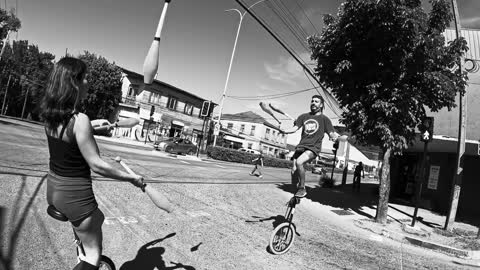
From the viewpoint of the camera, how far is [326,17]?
10.3m

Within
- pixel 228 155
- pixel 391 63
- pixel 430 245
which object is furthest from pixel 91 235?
pixel 228 155

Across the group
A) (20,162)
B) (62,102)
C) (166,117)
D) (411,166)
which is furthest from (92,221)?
(166,117)

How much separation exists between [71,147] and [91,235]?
715 millimetres

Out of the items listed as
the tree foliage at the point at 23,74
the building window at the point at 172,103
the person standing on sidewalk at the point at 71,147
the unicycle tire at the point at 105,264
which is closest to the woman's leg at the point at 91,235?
the person standing on sidewalk at the point at 71,147

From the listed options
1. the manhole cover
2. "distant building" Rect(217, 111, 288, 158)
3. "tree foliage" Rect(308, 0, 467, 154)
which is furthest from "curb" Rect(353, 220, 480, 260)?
"distant building" Rect(217, 111, 288, 158)

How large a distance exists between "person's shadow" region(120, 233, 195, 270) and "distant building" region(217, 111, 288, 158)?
167ft

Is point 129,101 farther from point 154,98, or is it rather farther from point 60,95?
point 60,95

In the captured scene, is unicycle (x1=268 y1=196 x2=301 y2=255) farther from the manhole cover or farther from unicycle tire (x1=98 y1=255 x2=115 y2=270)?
the manhole cover

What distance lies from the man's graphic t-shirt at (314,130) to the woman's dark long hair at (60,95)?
3955 millimetres

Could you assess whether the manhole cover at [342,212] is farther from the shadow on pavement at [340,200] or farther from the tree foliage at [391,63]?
the tree foliage at [391,63]

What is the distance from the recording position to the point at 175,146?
28250mm

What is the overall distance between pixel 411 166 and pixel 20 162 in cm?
1907

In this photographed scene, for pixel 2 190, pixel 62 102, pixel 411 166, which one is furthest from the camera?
pixel 411 166

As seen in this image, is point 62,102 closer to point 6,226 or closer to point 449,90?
point 6,226
